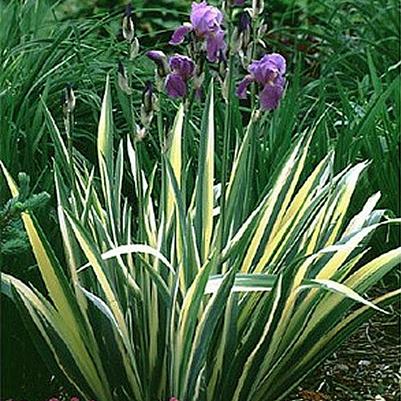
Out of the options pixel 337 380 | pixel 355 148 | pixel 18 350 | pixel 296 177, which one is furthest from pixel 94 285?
pixel 355 148

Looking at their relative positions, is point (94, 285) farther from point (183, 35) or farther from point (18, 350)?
point (183, 35)

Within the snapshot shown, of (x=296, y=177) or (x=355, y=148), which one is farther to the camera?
(x=355, y=148)

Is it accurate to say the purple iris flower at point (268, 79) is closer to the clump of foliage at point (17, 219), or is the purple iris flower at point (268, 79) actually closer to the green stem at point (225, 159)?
the green stem at point (225, 159)

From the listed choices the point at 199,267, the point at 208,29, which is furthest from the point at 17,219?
the point at 208,29

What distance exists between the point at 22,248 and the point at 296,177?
2.33ft

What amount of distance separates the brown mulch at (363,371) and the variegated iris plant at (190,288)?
16.2 inches

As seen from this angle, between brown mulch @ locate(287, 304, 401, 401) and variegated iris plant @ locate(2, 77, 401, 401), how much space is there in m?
0.41

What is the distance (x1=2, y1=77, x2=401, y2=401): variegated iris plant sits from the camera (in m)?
2.33

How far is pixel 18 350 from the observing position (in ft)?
8.97

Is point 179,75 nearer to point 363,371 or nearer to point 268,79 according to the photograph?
point 268,79

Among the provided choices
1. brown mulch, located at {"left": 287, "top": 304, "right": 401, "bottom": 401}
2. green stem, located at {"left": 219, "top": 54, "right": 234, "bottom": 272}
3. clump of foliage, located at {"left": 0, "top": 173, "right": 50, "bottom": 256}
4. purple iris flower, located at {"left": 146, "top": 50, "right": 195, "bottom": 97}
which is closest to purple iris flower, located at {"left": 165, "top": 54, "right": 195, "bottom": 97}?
purple iris flower, located at {"left": 146, "top": 50, "right": 195, "bottom": 97}

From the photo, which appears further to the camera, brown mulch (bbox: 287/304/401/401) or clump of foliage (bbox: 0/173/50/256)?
brown mulch (bbox: 287/304/401/401)

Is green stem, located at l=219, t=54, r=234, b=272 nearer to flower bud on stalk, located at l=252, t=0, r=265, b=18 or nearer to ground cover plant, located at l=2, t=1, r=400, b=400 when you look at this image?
ground cover plant, located at l=2, t=1, r=400, b=400

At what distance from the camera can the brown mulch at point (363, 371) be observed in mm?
2904
